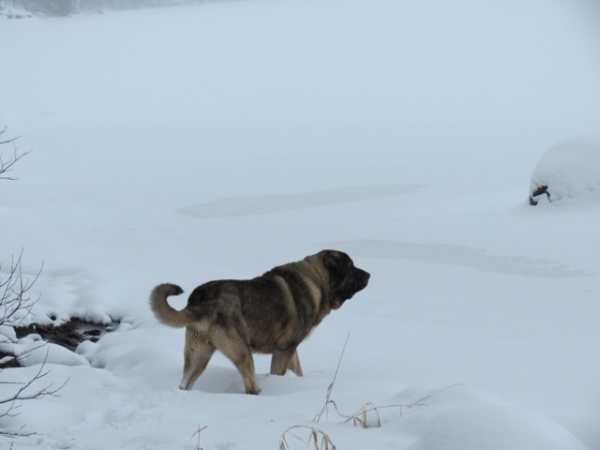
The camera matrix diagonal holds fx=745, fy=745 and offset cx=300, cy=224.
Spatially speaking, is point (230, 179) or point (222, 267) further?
point (230, 179)

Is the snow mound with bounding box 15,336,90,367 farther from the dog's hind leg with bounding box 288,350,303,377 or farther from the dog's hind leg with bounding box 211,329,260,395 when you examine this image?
the dog's hind leg with bounding box 288,350,303,377

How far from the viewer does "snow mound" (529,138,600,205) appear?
15508 millimetres

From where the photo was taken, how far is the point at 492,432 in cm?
329

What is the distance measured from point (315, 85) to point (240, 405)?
38966 millimetres

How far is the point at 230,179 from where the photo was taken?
22.4m

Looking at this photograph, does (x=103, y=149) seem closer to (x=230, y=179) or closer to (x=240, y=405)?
(x=230, y=179)

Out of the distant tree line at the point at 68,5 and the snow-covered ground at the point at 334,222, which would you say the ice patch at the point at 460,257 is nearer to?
the snow-covered ground at the point at 334,222

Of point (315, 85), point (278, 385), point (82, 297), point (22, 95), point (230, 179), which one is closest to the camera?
point (278, 385)

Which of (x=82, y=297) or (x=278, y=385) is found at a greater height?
(x=278, y=385)

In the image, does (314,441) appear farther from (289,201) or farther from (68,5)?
(68,5)

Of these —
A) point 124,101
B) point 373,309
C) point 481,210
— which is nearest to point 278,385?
point 373,309

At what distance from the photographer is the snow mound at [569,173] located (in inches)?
611

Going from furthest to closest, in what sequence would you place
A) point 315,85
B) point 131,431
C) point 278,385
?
point 315,85
point 278,385
point 131,431

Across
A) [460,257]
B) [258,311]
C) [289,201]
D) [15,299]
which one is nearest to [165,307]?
[258,311]
